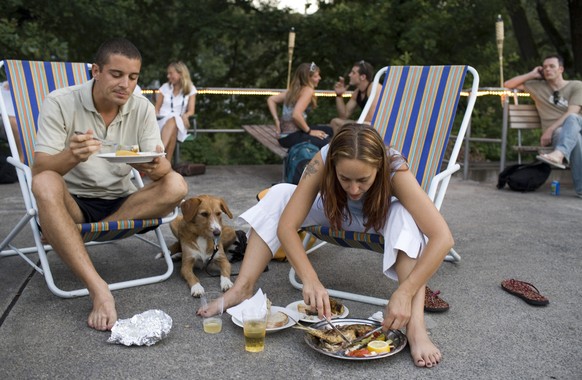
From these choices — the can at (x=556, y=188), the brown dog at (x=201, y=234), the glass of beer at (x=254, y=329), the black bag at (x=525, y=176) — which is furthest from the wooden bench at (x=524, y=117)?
the glass of beer at (x=254, y=329)

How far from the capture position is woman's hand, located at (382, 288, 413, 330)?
8.12 ft

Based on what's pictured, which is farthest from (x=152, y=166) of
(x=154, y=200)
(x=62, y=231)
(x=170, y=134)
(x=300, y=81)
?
(x=170, y=134)

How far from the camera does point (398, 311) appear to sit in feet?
8.11

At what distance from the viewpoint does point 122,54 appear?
3188mm

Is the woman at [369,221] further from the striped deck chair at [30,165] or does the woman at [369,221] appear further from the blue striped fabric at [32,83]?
the blue striped fabric at [32,83]

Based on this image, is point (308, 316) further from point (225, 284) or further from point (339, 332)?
point (225, 284)

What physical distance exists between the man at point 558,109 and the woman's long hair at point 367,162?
3.97 meters

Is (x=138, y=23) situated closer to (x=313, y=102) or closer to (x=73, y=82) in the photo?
(x=313, y=102)

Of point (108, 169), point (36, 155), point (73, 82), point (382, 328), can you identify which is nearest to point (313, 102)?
point (73, 82)

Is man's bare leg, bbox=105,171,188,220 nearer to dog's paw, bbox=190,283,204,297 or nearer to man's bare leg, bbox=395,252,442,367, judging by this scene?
dog's paw, bbox=190,283,204,297

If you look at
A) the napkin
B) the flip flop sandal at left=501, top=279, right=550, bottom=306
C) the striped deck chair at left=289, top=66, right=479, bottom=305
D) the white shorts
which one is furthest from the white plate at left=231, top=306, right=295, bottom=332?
the flip flop sandal at left=501, top=279, right=550, bottom=306

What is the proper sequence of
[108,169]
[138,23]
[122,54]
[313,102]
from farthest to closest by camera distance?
[138,23] < [313,102] < [108,169] < [122,54]

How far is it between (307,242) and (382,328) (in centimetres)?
132

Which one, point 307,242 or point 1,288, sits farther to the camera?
point 307,242
